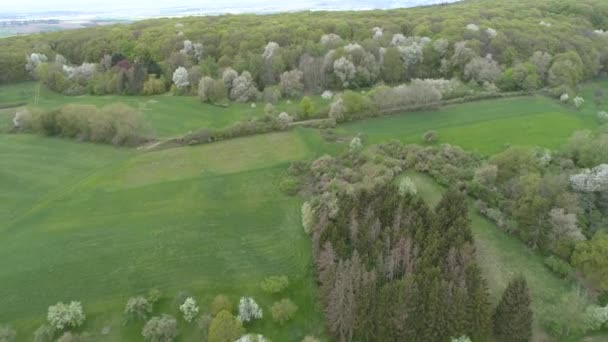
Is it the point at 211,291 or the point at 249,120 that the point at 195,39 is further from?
the point at 211,291

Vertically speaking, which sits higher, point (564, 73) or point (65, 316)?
point (564, 73)

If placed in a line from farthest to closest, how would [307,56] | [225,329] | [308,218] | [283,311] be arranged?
[307,56]
[308,218]
[283,311]
[225,329]

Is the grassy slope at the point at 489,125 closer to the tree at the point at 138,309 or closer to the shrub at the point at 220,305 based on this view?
the shrub at the point at 220,305

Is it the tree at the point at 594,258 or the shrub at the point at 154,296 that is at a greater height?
the tree at the point at 594,258

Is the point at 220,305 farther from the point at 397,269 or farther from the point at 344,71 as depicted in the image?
the point at 344,71

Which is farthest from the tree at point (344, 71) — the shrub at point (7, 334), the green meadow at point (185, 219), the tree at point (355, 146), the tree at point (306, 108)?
the shrub at point (7, 334)

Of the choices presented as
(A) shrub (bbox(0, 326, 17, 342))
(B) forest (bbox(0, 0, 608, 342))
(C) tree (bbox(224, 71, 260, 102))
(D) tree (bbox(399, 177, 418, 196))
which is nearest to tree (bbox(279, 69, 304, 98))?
(B) forest (bbox(0, 0, 608, 342))

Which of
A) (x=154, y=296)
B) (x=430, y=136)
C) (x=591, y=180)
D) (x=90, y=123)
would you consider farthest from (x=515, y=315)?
(x=90, y=123)
